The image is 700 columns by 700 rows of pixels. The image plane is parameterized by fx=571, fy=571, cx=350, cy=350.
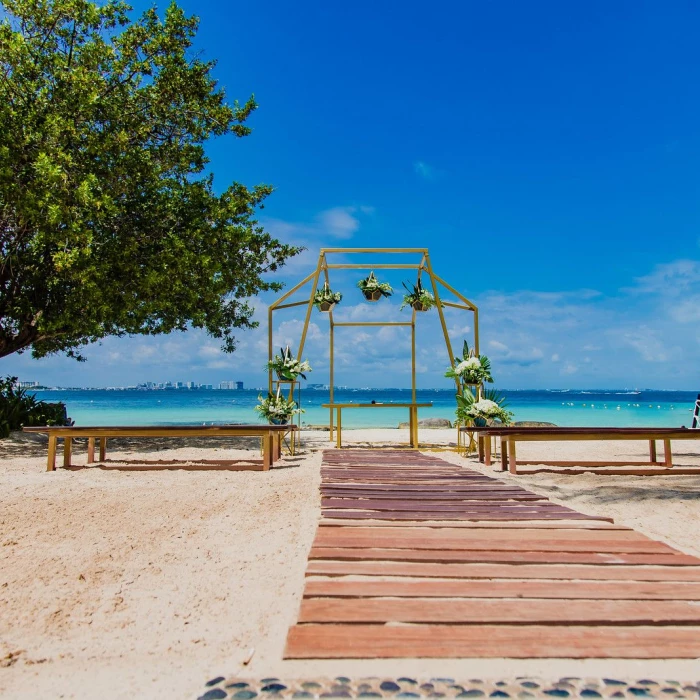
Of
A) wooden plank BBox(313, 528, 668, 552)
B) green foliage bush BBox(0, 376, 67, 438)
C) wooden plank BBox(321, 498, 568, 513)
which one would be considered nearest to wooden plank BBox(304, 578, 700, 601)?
wooden plank BBox(313, 528, 668, 552)

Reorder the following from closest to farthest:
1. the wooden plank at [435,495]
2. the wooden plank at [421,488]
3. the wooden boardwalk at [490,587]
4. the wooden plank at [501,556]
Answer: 1. the wooden boardwalk at [490,587]
2. the wooden plank at [501,556]
3. the wooden plank at [435,495]
4. the wooden plank at [421,488]

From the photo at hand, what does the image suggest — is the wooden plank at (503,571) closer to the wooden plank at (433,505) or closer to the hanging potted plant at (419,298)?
the wooden plank at (433,505)

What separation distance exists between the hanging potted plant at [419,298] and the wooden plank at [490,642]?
9078 millimetres

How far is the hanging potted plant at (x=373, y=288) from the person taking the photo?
37.8ft

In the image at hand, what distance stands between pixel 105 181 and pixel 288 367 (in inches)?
194

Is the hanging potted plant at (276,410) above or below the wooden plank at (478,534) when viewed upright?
above

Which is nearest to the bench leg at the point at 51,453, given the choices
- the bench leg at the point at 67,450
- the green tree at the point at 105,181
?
the bench leg at the point at 67,450

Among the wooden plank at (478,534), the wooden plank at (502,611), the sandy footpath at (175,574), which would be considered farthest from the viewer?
the wooden plank at (478,534)

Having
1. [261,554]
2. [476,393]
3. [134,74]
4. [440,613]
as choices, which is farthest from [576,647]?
[134,74]

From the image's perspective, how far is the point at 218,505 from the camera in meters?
5.77

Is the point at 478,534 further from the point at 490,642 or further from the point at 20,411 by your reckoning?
the point at 20,411

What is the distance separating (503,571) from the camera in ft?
11.5

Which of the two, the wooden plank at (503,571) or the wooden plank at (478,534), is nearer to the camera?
the wooden plank at (503,571)

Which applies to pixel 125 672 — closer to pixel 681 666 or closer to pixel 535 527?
pixel 681 666
